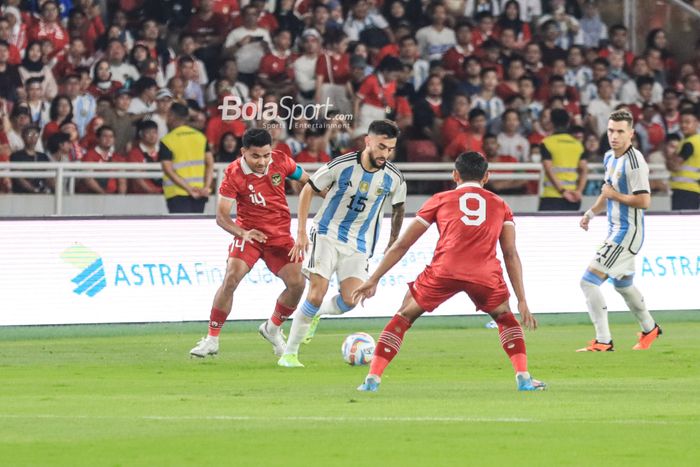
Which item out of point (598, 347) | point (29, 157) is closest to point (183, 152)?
point (29, 157)

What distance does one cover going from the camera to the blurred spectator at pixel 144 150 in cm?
2150

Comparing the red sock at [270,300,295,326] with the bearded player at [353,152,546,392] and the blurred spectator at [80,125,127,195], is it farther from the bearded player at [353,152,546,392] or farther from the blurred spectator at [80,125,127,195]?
the blurred spectator at [80,125,127,195]

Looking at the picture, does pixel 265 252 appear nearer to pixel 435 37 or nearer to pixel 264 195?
pixel 264 195

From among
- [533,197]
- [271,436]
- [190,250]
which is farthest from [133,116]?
[271,436]

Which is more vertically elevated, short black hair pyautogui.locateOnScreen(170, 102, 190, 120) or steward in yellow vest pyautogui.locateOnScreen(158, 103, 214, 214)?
short black hair pyautogui.locateOnScreen(170, 102, 190, 120)

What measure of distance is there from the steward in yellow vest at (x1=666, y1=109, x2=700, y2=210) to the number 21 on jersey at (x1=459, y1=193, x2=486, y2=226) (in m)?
12.3

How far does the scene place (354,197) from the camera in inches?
570

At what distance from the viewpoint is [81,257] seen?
17938 millimetres

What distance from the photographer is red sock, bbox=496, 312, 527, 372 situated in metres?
11.3

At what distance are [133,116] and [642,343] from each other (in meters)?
8.62

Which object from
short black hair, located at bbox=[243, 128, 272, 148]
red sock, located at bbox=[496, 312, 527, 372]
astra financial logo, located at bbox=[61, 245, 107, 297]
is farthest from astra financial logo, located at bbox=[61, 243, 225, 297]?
red sock, located at bbox=[496, 312, 527, 372]

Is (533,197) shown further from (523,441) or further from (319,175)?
(523,441)

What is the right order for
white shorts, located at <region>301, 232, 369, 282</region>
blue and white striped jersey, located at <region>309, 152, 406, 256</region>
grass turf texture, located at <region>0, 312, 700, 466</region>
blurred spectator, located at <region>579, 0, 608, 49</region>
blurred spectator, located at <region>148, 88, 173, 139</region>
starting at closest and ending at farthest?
grass turf texture, located at <region>0, 312, 700, 466</region>, blue and white striped jersey, located at <region>309, 152, 406, 256</region>, white shorts, located at <region>301, 232, 369, 282</region>, blurred spectator, located at <region>148, 88, 173, 139</region>, blurred spectator, located at <region>579, 0, 608, 49</region>

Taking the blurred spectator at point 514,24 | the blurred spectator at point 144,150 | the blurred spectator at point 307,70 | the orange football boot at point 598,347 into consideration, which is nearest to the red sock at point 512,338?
the orange football boot at point 598,347
